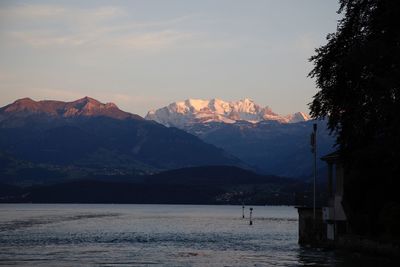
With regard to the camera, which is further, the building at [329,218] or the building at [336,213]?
the building at [329,218]

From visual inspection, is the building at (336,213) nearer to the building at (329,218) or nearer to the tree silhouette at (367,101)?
the building at (329,218)

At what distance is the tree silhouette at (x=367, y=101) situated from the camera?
54500 mm

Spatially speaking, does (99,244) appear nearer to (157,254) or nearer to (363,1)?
(157,254)

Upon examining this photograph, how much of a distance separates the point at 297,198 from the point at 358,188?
19.8 metres

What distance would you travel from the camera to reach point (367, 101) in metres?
56.8

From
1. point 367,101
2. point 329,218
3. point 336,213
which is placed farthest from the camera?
point 329,218

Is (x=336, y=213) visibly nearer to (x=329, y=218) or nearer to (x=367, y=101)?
(x=329, y=218)

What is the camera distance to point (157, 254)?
75.1 meters

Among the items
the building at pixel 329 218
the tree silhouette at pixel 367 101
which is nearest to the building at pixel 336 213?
the building at pixel 329 218

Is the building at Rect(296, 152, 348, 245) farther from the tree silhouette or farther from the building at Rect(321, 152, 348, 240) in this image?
the tree silhouette

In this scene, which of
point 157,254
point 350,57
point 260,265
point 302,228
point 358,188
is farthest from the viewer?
point 302,228

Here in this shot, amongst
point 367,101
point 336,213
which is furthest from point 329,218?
point 367,101

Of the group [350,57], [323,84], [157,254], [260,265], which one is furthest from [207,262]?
[350,57]

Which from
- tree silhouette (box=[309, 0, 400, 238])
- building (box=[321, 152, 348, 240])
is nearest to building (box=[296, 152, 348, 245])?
building (box=[321, 152, 348, 240])
